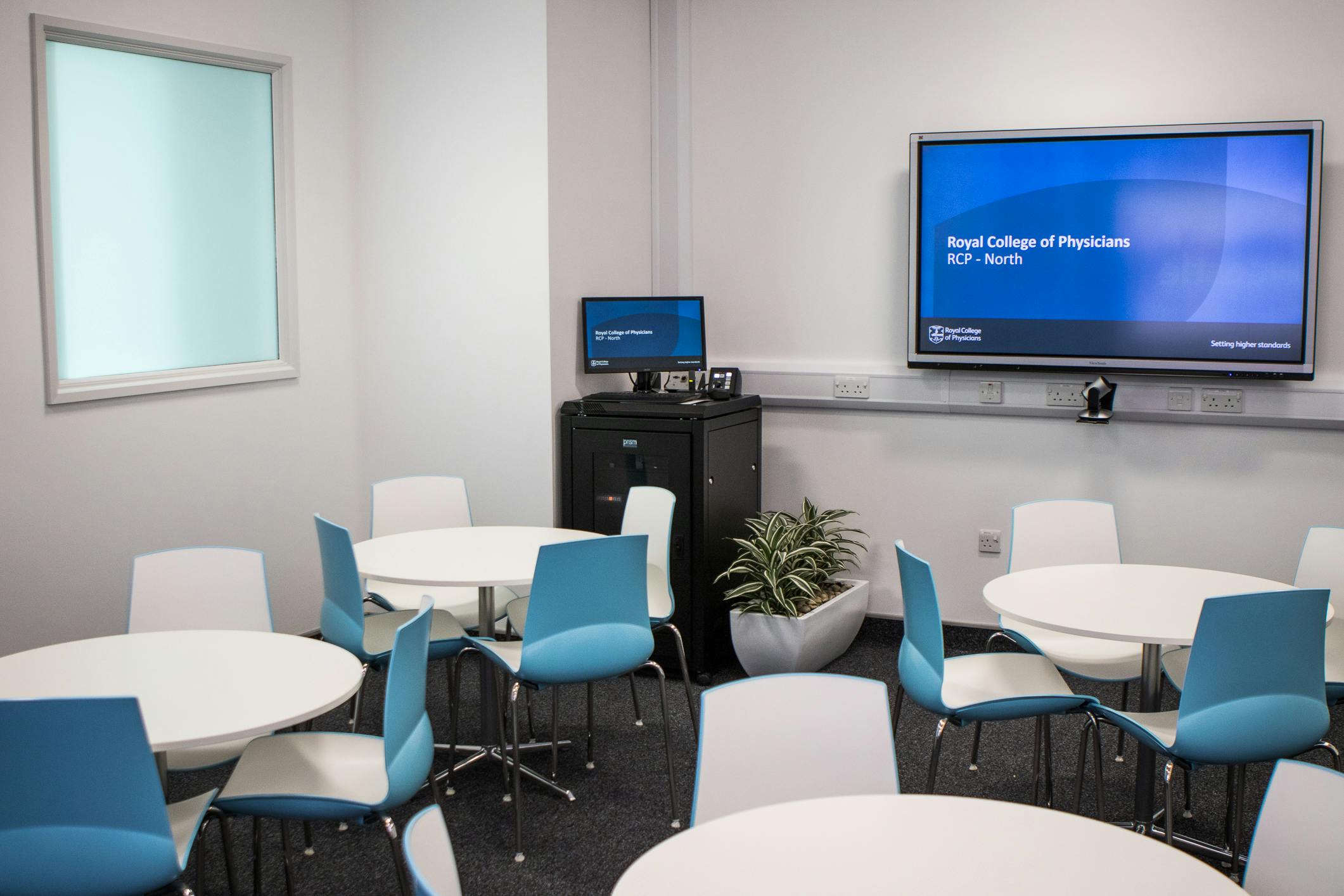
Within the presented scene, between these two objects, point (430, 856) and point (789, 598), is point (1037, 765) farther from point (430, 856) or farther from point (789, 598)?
point (430, 856)

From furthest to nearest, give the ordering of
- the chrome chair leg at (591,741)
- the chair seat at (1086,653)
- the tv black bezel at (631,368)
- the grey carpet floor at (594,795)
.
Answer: the tv black bezel at (631,368) → the chrome chair leg at (591,741) → the chair seat at (1086,653) → the grey carpet floor at (594,795)

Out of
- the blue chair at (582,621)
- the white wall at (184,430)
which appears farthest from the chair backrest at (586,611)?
the white wall at (184,430)

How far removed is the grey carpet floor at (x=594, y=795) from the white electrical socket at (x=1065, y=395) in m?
1.11

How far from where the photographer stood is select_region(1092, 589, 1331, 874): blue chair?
2.67 m

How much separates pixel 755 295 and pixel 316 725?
2.59 metres

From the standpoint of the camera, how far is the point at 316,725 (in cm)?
417

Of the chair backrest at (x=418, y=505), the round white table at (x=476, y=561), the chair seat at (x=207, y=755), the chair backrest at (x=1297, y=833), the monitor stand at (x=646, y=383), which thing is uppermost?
the monitor stand at (x=646, y=383)

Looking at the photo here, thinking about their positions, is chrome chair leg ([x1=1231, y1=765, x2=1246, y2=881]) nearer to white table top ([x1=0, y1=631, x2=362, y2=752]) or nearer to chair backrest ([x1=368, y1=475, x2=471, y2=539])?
white table top ([x1=0, y1=631, x2=362, y2=752])

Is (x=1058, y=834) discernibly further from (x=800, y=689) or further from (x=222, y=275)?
(x=222, y=275)

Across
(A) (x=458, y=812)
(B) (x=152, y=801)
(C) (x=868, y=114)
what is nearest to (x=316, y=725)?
(A) (x=458, y=812)

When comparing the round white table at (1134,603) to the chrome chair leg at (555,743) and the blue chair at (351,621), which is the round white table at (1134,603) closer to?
the chrome chair leg at (555,743)

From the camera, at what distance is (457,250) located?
488 centimetres

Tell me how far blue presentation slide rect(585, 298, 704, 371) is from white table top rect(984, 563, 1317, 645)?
1882mm

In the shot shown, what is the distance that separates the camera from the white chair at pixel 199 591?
3.22 meters
